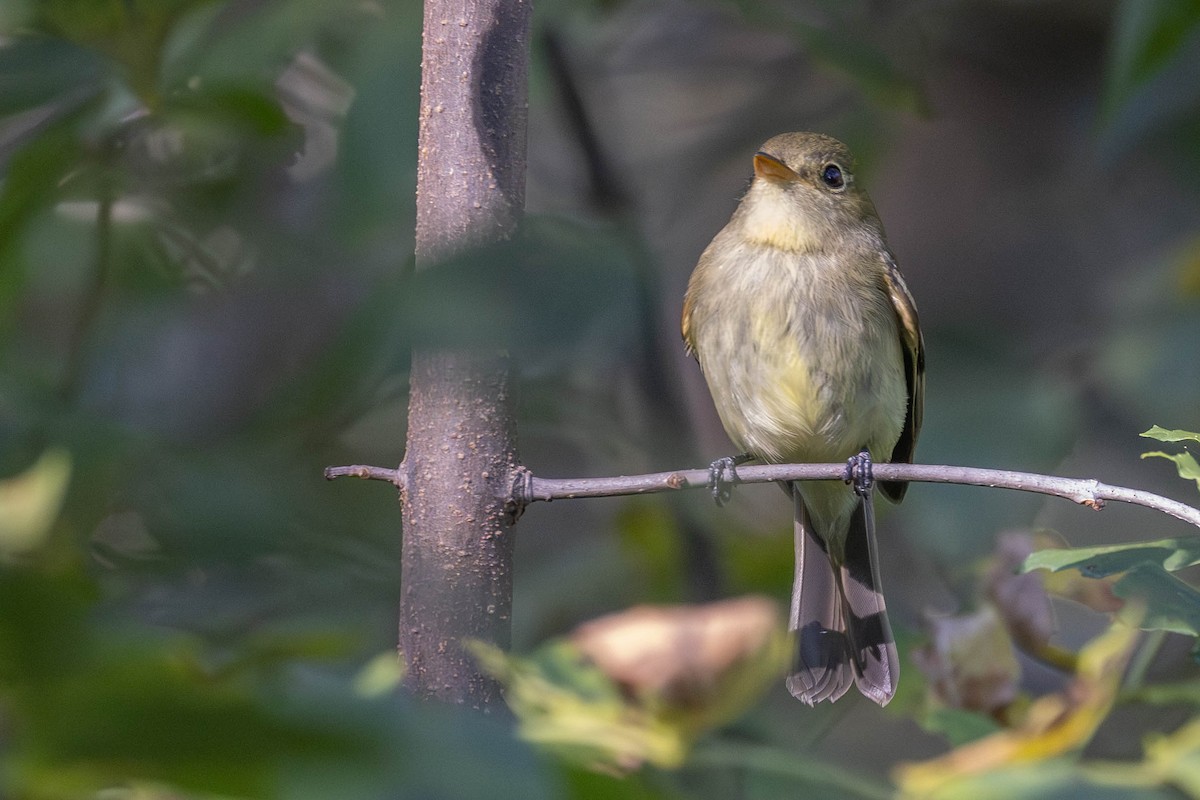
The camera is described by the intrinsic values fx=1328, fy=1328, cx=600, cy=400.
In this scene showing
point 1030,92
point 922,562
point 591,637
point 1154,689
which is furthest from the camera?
point 1030,92

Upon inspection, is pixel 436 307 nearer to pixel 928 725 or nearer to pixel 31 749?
pixel 31 749

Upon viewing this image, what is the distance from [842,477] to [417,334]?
2.56 ft

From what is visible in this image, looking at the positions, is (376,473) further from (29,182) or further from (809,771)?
(29,182)

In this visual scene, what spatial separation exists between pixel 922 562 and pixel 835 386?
6.07 feet

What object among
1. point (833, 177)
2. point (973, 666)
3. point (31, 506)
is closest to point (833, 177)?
point (833, 177)

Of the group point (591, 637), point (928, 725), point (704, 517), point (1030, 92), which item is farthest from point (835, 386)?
point (1030, 92)

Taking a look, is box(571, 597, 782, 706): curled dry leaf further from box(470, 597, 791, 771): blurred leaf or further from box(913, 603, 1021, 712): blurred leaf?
box(913, 603, 1021, 712): blurred leaf

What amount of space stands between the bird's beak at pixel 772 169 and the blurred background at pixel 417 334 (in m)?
0.28

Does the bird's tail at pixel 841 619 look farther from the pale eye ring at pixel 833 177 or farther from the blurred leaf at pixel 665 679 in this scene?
the blurred leaf at pixel 665 679

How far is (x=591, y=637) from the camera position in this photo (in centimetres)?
145

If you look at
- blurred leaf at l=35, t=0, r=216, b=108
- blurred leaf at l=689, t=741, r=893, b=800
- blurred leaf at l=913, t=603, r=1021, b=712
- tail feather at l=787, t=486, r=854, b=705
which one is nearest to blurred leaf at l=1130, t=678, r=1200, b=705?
blurred leaf at l=913, t=603, r=1021, b=712

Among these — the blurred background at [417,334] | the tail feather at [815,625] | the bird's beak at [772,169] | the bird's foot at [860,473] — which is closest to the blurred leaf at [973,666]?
the blurred background at [417,334]

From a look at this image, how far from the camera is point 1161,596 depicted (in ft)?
5.21

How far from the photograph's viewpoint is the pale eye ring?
11.2 ft
